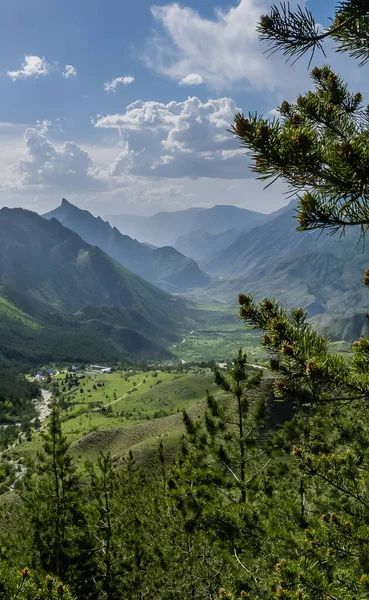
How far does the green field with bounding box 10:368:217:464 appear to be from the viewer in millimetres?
79438

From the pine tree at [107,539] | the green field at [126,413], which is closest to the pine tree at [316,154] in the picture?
the pine tree at [107,539]

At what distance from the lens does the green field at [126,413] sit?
7944 centimetres

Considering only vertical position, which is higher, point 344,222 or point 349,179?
point 349,179

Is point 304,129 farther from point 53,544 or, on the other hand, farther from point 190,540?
point 53,544

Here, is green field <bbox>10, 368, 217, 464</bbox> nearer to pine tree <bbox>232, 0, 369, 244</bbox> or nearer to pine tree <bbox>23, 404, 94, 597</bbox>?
pine tree <bbox>23, 404, 94, 597</bbox>

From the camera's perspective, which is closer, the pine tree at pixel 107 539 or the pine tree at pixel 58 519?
the pine tree at pixel 107 539

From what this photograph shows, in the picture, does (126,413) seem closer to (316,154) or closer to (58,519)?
(58,519)

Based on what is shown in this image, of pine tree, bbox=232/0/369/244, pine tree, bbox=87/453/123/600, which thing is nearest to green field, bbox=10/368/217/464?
pine tree, bbox=87/453/123/600

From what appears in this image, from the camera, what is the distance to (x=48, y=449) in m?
21.9

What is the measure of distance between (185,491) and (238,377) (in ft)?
16.5

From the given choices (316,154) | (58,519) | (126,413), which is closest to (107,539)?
(58,519)

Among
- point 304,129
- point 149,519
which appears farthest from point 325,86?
point 149,519

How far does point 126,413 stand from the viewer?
137m

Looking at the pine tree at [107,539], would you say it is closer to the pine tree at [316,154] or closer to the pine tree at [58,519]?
the pine tree at [58,519]
